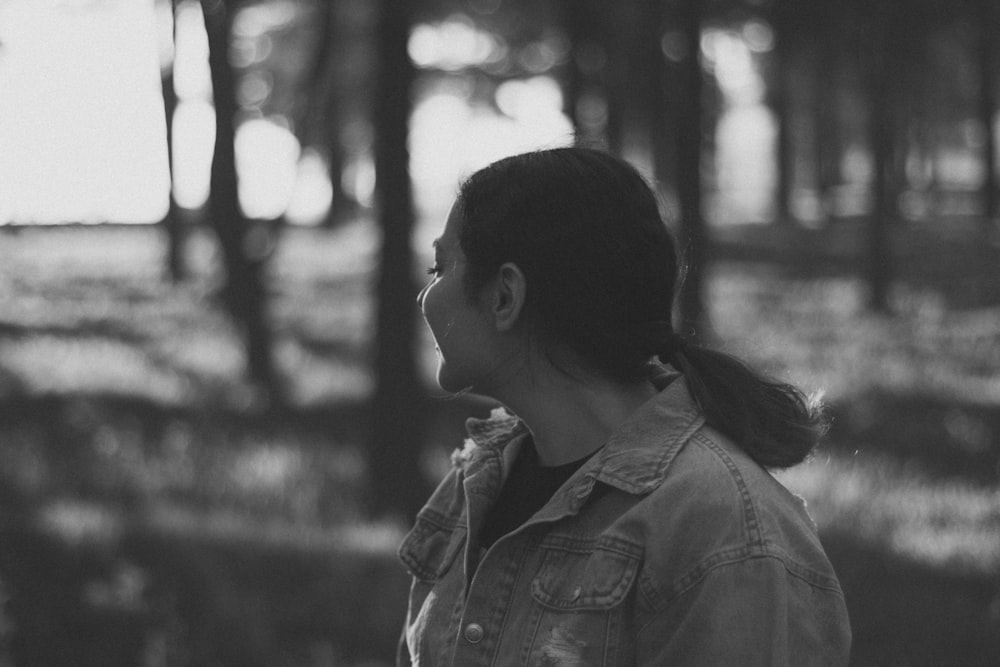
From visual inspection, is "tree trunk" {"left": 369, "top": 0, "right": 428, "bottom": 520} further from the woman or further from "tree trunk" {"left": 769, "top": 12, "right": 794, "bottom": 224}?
"tree trunk" {"left": 769, "top": 12, "right": 794, "bottom": 224}

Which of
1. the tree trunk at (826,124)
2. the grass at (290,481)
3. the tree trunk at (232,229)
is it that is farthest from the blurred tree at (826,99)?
the tree trunk at (232,229)

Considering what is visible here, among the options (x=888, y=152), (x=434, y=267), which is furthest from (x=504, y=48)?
(x=434, y=267)

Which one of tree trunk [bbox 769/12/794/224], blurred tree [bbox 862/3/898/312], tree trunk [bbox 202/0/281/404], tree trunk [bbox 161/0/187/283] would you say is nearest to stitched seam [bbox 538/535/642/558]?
tree trunk [bbox 202/0/281/404]

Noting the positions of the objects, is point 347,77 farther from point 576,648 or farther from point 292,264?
point 576,648

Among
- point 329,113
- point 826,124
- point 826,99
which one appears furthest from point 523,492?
point 826,124

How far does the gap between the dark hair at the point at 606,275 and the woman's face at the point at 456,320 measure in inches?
1.4

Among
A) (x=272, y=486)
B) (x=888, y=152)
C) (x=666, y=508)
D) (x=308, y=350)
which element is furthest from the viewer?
(x=888, y=152)

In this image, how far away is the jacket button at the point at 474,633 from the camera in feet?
7.07

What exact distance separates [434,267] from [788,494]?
0.78m

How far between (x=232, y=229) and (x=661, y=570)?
1238 cm

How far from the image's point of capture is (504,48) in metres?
28.0

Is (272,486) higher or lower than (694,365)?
lower

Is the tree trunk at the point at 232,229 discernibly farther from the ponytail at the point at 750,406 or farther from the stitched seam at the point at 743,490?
the stitched seam at the point at 743,490

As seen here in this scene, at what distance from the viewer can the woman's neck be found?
2.26 m
